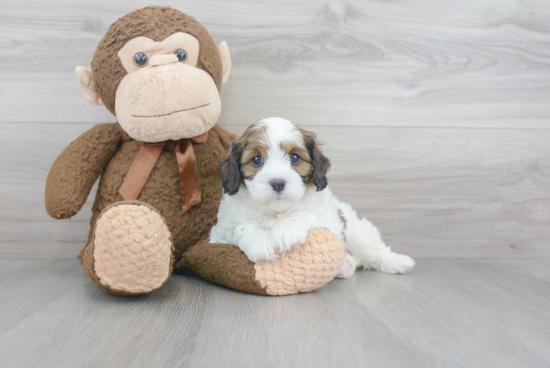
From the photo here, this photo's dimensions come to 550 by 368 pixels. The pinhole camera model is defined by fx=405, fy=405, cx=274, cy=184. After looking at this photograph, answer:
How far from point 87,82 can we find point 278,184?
0.86 meters

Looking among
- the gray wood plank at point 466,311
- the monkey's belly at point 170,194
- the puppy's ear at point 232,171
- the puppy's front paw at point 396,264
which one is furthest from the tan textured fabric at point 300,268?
the puppy's front paw at point 396,264

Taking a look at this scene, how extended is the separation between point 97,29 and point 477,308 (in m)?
1.91

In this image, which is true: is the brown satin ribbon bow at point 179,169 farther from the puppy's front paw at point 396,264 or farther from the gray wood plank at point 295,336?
the puppy's front paw at point 396,264

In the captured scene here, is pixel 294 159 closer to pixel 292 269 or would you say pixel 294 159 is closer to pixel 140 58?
pixel 292 269

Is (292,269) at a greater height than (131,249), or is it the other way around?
(131,249)

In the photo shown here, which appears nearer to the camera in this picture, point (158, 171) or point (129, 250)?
point (129, 250)

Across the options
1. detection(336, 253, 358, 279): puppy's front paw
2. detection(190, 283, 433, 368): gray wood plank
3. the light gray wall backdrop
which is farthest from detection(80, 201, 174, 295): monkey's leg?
the light gray wall backdrop

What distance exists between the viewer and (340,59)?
6.45 feet

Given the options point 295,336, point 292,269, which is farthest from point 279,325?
point 292,269

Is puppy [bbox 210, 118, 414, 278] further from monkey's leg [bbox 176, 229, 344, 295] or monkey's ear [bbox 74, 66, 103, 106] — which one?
monkey's ear [bbox 74, 66, 103, 106]

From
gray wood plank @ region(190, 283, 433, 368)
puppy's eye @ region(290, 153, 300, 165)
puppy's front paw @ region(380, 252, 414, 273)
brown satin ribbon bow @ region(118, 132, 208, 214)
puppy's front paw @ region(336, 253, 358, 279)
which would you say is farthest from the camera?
puppy's front paw @ region(380, 252, 414, 273)

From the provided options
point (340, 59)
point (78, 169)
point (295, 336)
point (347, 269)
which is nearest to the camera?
point (295, 336)

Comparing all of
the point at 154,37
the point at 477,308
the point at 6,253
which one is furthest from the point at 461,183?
the point at 6,253

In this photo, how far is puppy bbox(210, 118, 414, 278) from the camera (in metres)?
1.28
